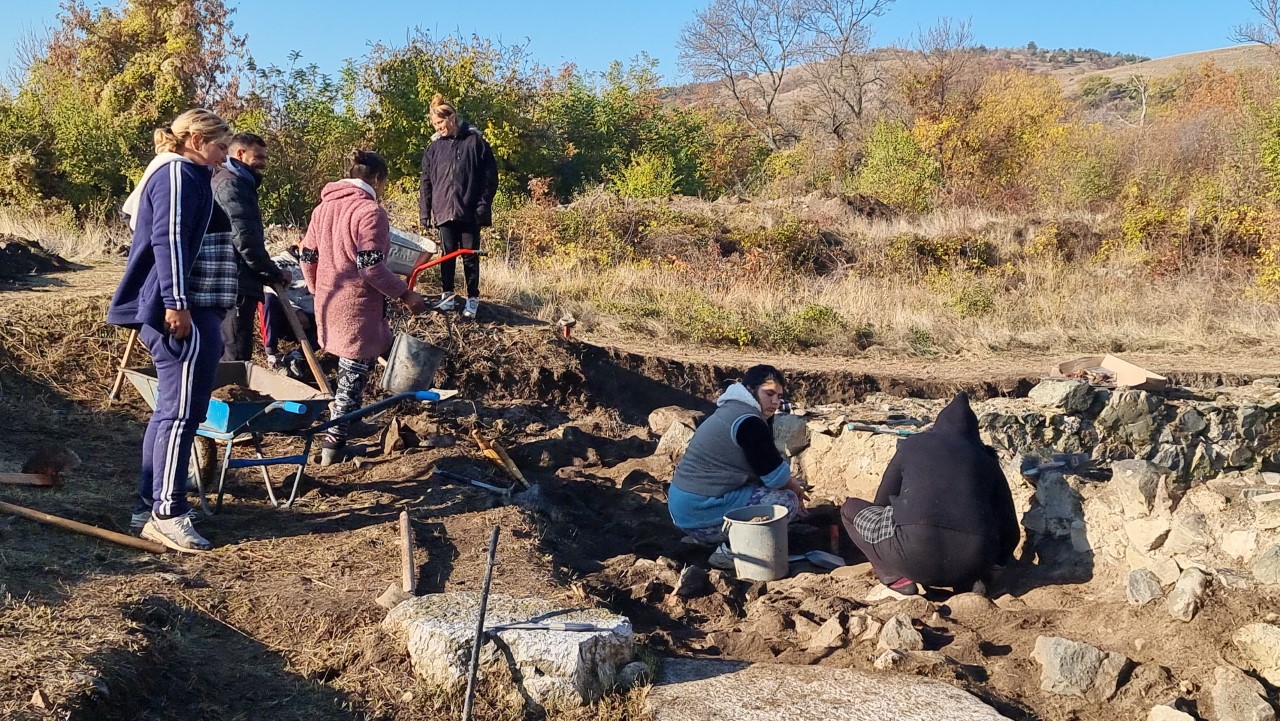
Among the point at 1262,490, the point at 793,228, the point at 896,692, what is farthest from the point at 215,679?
the point at 793,228

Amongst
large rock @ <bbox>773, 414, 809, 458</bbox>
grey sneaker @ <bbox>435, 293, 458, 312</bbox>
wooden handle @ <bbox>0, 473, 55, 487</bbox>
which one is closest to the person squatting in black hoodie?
large rock @ <bbox>773, 414, 809, 458</bbox>

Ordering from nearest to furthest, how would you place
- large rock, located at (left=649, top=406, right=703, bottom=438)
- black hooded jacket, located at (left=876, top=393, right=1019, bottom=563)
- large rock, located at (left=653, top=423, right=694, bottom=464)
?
black hooded jacket, located at (left=876, top=393, right=1019, bottom=563) → large rock, located at (left=653, top=423, right=694, bottom=464) → large rock, located at (left=649, top=406, right=703, bottom=438)

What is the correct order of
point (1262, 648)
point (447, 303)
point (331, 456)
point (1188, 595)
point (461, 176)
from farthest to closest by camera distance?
point (447, 303) → point (461, 176) → point (331, 456) → point (1188, 595) → point (1262, 648)

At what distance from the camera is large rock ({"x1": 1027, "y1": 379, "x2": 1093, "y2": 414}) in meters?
8.75

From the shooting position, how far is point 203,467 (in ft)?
18.9

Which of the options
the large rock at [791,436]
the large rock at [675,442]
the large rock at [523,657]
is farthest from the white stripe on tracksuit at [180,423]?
the large rock at [791,436]

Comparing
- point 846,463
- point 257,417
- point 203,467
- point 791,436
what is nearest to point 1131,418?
point 846,463

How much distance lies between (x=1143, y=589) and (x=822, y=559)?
1.85 meters

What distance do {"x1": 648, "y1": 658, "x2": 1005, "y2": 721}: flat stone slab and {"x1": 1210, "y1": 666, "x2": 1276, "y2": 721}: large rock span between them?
2.70 ft

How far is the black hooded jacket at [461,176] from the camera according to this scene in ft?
29.0

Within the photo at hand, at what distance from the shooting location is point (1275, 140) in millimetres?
15922

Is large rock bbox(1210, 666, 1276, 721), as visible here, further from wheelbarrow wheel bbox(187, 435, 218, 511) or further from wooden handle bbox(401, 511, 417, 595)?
wheelbarrow wheel bbox(187, 435, 218, 511)

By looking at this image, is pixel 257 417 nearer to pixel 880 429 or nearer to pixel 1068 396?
pixel 880 429

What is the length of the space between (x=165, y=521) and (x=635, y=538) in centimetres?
272
